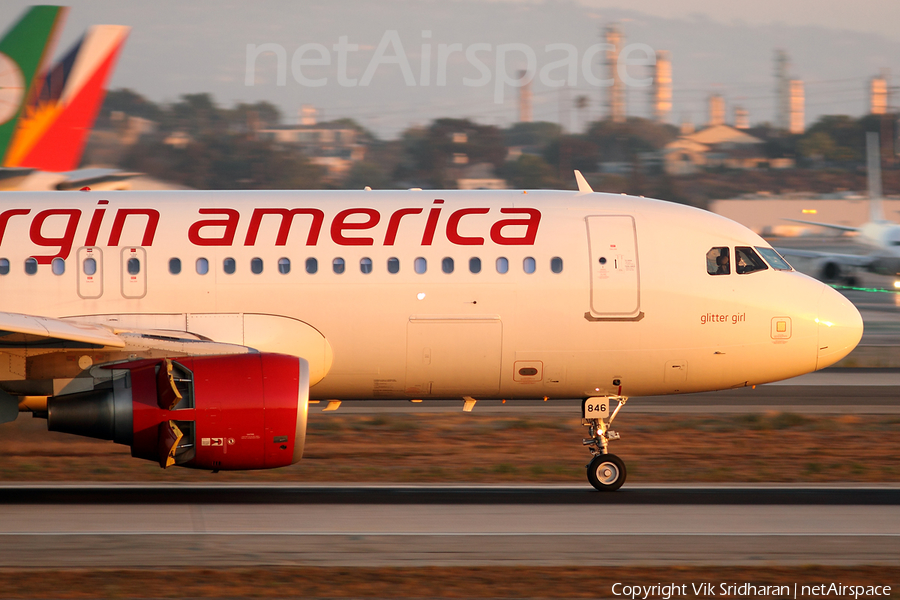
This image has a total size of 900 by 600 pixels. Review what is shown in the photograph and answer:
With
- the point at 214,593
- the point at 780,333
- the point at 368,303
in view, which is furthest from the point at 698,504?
the point at 214,593

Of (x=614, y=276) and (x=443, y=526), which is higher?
(x=614, y=276)

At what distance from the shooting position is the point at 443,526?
47.0 feet

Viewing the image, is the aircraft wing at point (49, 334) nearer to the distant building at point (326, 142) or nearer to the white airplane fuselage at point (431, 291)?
the white airplane fuselage at point (431, 291)

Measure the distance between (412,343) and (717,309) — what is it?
4836 millimetres

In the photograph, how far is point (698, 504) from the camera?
15945mm

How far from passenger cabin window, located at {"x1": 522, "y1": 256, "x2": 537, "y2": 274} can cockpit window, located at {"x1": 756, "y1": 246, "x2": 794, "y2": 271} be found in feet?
12.3

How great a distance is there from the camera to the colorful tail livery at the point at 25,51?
26812 mm

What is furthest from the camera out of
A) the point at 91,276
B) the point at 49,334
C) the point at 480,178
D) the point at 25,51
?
the point at 480,178

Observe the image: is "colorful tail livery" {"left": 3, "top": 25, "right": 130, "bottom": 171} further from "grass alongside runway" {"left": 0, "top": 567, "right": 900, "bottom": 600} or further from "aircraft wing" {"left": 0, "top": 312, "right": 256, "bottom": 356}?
"grass alongside runway" {"left": 0, "top": 567, "right": 900, "bottom": 600}

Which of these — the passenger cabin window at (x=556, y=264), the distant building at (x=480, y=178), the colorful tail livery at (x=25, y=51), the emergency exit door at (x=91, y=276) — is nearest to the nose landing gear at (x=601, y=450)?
the passenger cabin window at (x=556, y=264)

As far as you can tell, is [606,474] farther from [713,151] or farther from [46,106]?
[713,151]

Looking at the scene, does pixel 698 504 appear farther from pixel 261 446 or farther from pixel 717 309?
pixel 261 446

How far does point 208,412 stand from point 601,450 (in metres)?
6.30

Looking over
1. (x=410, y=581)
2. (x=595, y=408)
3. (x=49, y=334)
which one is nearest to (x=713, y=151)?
(x=595, y=408)
